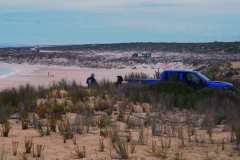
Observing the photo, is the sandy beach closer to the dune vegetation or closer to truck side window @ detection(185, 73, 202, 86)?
truck side window @ detection(185, 73, 202, 86)

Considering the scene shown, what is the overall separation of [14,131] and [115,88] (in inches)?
→ 404

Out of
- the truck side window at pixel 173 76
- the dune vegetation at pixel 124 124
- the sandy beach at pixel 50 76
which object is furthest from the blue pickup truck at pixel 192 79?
the sandy beach at pixel 50 76

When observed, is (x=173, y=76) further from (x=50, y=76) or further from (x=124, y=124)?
(x=50, y=76)

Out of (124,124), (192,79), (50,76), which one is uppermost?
(192,79)

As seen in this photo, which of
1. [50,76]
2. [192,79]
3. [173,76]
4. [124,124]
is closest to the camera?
[124,124]

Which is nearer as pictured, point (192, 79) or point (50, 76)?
point (192, 79)

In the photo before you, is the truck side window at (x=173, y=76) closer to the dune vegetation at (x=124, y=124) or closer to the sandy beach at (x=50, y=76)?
the dune vegetation at (x=124, y=124)

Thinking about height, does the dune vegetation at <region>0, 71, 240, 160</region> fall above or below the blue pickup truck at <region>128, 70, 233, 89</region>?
below

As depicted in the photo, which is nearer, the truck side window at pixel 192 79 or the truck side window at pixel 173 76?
the truck side window at pixel 192 79

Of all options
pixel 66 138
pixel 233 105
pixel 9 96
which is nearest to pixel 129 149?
pixel 66 138

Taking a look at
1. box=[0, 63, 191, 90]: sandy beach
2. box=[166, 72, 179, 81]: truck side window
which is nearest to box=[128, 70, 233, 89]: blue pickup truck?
box=[166, 72, 179, 81]: truck side window

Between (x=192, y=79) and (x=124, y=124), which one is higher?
(x=192, y=79)

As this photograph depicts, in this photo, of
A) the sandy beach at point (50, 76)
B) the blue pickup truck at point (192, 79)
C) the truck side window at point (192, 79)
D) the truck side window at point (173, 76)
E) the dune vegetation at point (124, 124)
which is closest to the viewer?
the dune vegetation at point (124, 124)

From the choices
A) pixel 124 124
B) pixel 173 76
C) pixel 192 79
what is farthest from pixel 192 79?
pixel 124 124
